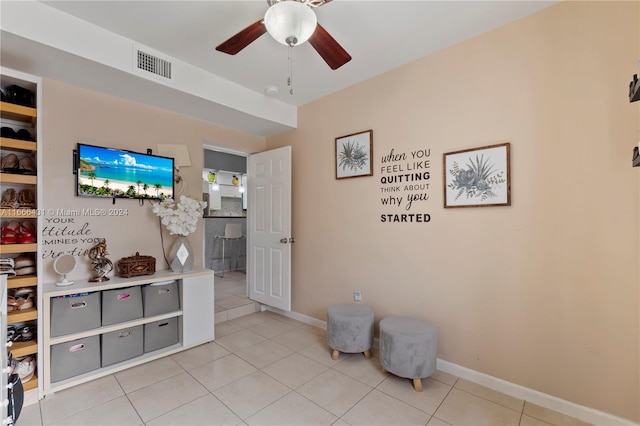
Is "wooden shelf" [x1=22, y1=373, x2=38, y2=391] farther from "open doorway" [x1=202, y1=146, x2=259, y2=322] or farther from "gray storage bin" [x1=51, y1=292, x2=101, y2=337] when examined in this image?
"open doorway" [x1=202, y1=146, x2=259, y2=322]

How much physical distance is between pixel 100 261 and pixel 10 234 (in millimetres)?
612

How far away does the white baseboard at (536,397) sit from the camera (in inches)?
69.8

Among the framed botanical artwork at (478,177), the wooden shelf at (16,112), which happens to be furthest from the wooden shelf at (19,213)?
the framed botanical artwork at (478,177)

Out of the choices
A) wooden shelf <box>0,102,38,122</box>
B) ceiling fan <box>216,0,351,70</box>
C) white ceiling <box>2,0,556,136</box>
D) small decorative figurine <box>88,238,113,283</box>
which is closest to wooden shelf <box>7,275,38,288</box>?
small decorative figurine <box>88,238,113,283</box>

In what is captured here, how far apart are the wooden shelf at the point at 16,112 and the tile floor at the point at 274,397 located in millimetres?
1994

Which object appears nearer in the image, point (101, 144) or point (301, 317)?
point (101, 144)

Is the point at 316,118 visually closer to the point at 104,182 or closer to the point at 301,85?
the point at 301,85

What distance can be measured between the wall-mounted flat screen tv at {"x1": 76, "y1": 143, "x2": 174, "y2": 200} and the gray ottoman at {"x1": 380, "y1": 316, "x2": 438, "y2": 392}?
8.65 feet

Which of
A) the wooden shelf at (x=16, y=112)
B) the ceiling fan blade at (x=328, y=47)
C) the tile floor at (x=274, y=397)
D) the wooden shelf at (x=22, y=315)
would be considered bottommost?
the tile floor at (x=274, y=397)

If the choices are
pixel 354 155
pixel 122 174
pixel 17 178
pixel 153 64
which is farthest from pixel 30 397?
pixel 354 155

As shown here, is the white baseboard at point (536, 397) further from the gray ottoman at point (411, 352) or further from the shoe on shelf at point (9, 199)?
the shoe on shelf at point (9, 199)

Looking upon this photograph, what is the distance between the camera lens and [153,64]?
242 cm

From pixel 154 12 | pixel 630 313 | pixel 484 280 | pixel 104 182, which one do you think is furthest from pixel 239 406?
pixel 154 12

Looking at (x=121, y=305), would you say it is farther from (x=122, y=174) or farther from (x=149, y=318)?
(x=122, y=174)
